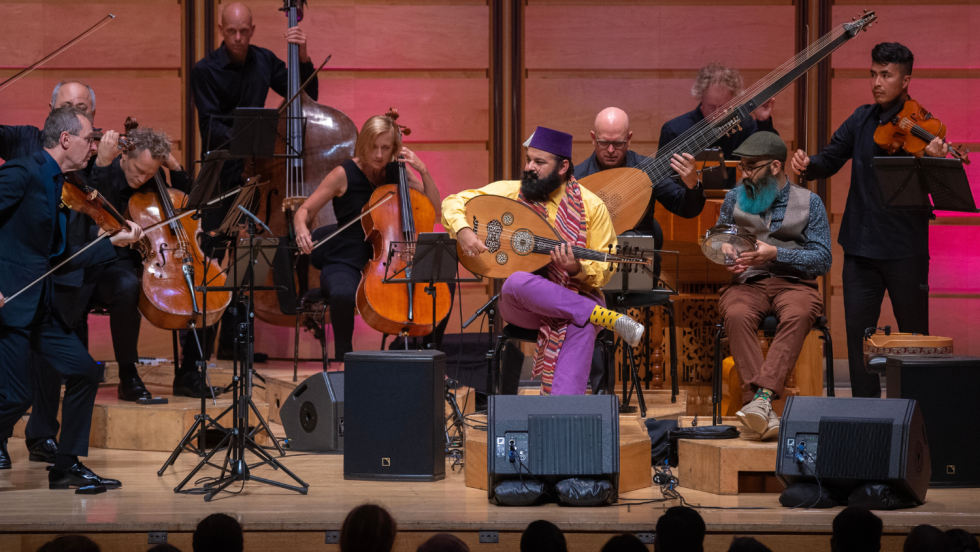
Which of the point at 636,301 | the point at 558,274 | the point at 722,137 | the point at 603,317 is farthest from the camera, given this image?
the point at 722,137

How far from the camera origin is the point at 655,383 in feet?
16.7

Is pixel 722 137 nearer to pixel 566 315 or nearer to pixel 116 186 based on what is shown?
pixel 566 315

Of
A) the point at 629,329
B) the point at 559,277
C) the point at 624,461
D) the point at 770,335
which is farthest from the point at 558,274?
the point at 770,335

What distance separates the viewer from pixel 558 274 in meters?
3.98

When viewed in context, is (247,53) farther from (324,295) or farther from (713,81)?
(713,81)

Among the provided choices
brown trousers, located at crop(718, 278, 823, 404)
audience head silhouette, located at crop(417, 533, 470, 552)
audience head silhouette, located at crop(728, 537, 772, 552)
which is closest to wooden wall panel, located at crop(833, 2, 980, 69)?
brown trousers, located at crop(718, 278, 823, 404)

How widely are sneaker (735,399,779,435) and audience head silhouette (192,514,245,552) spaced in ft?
6.75

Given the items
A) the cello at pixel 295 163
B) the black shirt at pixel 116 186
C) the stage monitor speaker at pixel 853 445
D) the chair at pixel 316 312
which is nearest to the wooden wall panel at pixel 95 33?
the cello at pixel 295 163

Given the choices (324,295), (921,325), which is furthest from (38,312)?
(921,325)

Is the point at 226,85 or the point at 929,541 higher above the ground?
the point at 226,85

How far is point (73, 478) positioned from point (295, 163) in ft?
6.96

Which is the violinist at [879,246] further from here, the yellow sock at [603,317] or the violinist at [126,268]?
the violinist at [126,268]

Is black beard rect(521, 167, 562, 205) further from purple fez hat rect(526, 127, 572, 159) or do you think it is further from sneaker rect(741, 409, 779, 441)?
sneaker rect(741, 409, 779, 441)

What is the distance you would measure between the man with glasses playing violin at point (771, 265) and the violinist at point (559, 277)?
51 centimetres
